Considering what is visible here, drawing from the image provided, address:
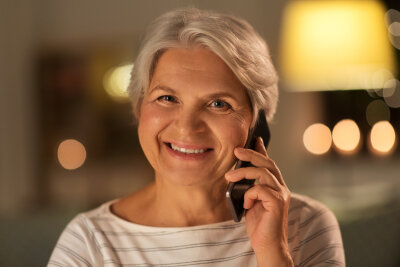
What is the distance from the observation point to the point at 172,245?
1.33m

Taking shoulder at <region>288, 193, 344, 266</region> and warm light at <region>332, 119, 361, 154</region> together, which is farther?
warm light at <region>332, 119, 361, 154</region>

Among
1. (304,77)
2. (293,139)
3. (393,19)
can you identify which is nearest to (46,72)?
(293,139)

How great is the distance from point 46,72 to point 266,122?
283 cm

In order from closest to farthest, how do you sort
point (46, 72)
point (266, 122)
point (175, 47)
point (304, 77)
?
1. point (175, 47)
2. point (266, 122)
3. point (304, 77)
4. point (46, 72)

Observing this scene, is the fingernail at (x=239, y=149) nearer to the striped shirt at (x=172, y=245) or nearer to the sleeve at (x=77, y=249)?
the striped shirt at (x=172, y=245)

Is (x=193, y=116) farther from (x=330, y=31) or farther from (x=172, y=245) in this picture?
(x=330, y=31)

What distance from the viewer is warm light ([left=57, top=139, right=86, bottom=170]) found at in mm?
3996

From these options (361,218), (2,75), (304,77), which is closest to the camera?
(361,218)

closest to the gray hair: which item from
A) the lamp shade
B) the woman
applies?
the woman

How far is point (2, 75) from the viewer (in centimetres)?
373

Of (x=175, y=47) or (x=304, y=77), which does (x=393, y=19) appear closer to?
(x=304, y=77)

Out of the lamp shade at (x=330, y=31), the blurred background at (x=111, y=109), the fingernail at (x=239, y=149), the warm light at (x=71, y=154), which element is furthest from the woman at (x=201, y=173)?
the warm light at (x=71, y=154)

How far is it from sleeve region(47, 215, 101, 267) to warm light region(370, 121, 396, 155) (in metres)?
3.12

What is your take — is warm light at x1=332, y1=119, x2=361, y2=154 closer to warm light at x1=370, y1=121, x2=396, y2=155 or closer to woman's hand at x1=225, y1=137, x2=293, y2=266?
warm light at x1=370, y1=121, x2=396, y2=155
